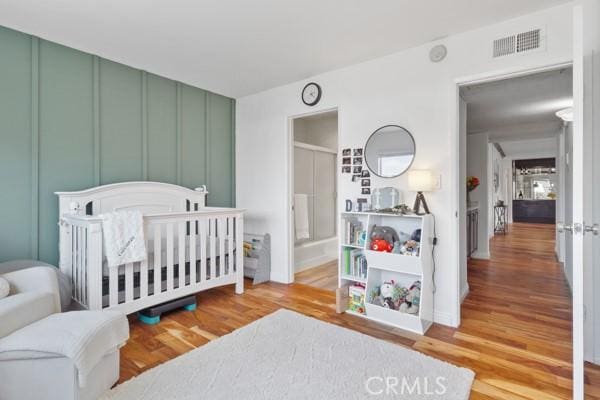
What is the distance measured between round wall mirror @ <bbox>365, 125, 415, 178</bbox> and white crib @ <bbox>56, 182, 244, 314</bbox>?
150 centimetres

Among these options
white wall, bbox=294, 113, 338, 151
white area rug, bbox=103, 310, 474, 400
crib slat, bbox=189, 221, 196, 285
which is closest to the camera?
white area rug, bbox=103, 310, 474, 400

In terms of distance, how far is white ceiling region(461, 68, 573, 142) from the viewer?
3057 mm

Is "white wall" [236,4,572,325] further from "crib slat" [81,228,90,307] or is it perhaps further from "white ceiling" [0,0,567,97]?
"crib slat" [81,228,90,307]

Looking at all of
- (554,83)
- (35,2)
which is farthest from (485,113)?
(35,2)

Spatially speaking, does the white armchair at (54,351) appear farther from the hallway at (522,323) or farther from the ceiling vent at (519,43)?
the ceiling vent at (519,43)

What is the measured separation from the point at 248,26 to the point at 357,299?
97.2 inches

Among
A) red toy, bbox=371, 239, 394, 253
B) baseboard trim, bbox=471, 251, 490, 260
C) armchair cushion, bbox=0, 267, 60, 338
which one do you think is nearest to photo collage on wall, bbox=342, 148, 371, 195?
red toy, bbox=371, 239, 394, 253

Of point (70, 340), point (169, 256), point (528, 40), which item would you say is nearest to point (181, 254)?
point (169, 256)

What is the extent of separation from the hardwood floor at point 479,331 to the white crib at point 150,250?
0.28 meters

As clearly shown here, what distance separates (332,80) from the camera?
10.9 feet

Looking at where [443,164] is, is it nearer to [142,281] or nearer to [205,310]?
[205,310]

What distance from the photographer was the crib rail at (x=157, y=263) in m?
2.27

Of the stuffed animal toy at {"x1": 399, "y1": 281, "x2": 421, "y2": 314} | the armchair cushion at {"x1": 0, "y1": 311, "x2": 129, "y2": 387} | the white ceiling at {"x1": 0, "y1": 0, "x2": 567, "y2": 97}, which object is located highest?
the white ceiling at {"x1": 0, "y1": 0, "x2": 567, "y2": 97}

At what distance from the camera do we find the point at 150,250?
2834 mm
